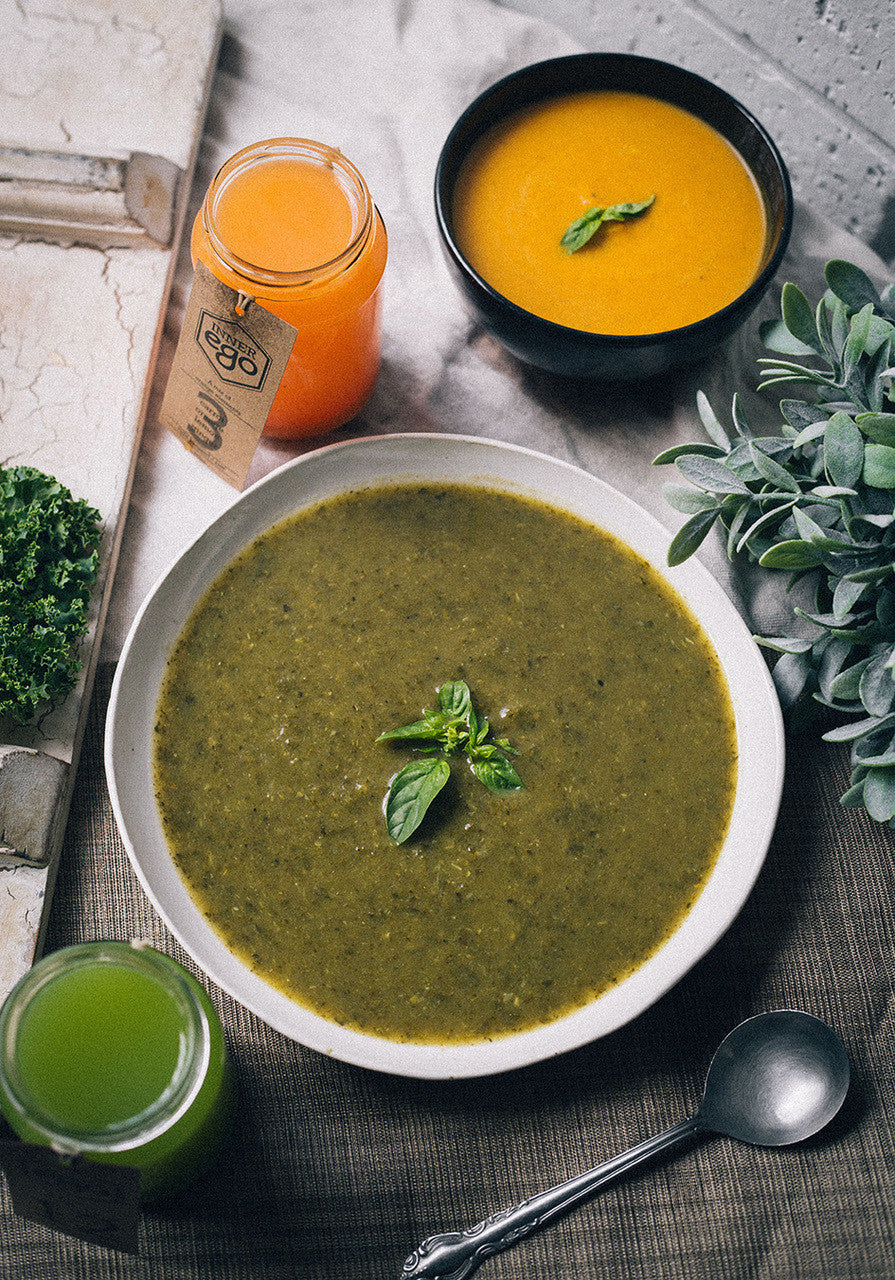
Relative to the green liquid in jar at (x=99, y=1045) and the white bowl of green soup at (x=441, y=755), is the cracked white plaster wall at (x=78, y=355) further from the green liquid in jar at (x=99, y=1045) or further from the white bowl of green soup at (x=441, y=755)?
the green liquid in jar at (x=99, y=1045)

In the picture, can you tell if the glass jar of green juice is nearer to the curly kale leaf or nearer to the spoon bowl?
the curly kale leaf

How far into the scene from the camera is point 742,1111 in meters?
1.40

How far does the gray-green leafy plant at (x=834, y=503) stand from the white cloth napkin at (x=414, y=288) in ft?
0.69

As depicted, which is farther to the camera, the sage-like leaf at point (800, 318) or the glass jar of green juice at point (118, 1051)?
the sage-like leaf at point (800, 318)

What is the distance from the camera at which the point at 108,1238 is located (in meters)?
1.17

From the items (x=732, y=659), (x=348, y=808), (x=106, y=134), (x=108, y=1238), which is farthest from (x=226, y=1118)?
(x=106, y=134)

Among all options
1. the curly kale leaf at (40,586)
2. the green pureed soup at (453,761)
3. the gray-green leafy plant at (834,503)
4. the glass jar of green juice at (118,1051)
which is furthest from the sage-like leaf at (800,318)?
the glass jar of green juice at (118,1051)

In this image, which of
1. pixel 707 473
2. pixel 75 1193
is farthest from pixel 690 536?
pixel 75 1193

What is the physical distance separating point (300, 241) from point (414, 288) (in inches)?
15.9

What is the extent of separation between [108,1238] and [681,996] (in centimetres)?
77

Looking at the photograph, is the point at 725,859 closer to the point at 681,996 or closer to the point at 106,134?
the point at 681,996

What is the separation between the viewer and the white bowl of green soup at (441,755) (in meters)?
1.40

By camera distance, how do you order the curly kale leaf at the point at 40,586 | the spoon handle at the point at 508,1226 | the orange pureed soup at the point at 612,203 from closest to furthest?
the spoon handle at the point at 508,1226, the curly kale leaf at the point at 40,586, the orange pureed soup at the point at 612,203

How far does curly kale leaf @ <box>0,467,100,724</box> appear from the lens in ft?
4.76
